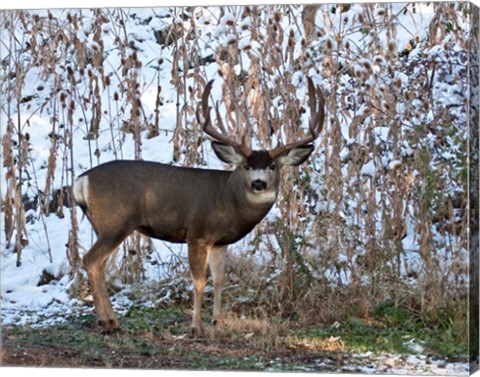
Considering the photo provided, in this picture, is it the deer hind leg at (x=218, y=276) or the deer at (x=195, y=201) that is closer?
the deer at (x=195, y=201)

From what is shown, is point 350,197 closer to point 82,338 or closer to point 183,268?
point 183,268

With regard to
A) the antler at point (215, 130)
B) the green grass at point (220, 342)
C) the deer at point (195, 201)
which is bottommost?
the green grass at point (220, 342)

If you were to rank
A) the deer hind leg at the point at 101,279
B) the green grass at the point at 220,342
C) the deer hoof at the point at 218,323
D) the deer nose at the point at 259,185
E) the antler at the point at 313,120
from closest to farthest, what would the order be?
the green grass at the point at 220,342, the deer nose at the point at 259,185, the antler at the point at 313,120, the deer hoof at the point at 218,323, the deer hind leg at the point at 101,279

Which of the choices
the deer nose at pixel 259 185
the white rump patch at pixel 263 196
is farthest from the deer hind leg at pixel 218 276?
the deer nose at pixel 259 185

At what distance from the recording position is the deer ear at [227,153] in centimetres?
966

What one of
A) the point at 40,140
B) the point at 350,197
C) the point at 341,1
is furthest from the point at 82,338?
the point at 341,1

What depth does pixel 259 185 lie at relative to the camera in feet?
31.2

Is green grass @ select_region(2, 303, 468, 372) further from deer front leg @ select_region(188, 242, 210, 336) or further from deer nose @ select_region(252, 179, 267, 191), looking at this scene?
deer nose @ select_region(252, 179, 267, 191)

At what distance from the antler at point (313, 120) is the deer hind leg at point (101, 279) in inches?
48.3

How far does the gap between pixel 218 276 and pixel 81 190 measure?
109 centimetres

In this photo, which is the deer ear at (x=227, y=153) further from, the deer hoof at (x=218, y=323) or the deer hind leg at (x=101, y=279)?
the deer hoof at (x=218, y=323)

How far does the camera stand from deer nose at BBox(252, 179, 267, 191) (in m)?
9.51

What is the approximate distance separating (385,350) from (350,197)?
1.02 metres

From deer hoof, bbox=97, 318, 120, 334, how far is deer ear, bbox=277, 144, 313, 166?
154 centimetres
